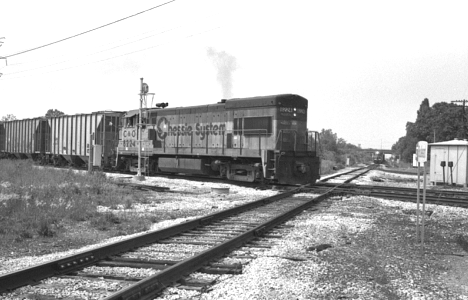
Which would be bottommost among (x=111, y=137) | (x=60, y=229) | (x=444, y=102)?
(x=60, y=229)

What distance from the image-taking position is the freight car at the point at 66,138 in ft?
84.6

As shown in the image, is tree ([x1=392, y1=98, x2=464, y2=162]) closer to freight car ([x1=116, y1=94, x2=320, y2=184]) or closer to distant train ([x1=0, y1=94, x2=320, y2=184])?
freight car ([x1=116, y1=94, x2=320, y2=184])

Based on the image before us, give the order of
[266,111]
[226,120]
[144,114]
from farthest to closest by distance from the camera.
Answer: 1. [144,114]
2. [226,120]
3. [266,111]

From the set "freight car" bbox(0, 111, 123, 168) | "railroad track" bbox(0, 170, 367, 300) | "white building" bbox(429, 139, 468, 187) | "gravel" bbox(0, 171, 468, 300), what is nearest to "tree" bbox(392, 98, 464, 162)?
"white building" bbox(429, 139, 468, 187)

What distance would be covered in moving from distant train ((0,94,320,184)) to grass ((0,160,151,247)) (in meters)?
5.66

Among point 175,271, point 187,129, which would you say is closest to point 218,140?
point 187,129

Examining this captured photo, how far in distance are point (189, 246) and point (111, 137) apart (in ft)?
66.8

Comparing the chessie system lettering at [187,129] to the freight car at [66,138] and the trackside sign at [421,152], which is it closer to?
the freight car at [66,138]

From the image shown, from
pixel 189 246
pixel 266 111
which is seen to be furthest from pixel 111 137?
pixel 189 246

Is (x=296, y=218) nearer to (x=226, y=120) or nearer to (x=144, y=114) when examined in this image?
(x=226, y=120)

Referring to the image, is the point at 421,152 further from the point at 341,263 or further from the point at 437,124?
the point at 437,124

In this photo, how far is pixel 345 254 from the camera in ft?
21.1

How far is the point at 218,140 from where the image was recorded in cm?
1919

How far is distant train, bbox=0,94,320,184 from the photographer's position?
17.1 meters
